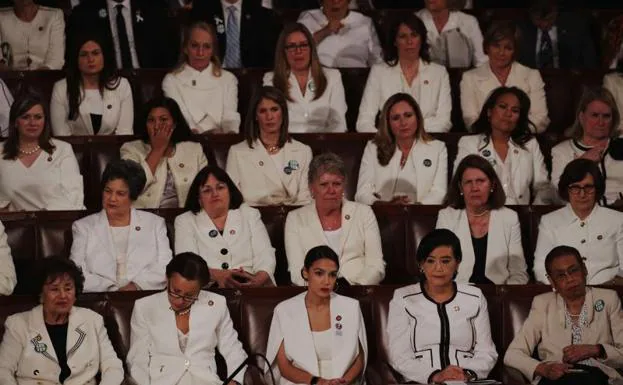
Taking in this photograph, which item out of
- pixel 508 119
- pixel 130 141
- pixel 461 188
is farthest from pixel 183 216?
pixel 508 119

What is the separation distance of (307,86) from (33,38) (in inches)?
55.8

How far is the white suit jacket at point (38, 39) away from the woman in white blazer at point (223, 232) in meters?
1.75

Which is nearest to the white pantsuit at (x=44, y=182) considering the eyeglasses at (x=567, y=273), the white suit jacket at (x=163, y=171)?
the white suit jacket at (x=163, y=171)

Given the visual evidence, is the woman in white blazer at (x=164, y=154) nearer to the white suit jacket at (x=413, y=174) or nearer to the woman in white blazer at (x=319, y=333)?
the white suit jacket at (x=413, y=174)

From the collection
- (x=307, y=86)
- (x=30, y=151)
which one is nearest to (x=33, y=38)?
(x=30, y=151)

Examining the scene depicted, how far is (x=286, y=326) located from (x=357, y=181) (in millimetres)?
1363

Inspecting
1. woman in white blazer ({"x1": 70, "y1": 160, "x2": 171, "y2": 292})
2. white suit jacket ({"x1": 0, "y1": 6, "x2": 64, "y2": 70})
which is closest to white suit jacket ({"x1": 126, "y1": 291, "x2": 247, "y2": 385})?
woman in white blazer ({"x1": 70, "y1": 160, "x2": 171, "y2": 292})

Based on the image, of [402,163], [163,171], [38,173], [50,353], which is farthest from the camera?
[402,163]

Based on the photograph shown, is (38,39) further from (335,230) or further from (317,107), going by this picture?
(335,230)

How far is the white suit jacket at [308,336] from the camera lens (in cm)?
505

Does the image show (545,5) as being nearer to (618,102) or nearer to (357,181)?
(618,102)

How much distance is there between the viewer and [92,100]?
658 centimetres

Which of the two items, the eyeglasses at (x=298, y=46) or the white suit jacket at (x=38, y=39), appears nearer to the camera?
the eyeglasses at (x=298, y=46)

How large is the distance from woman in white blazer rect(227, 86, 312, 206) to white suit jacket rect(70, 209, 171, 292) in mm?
678
